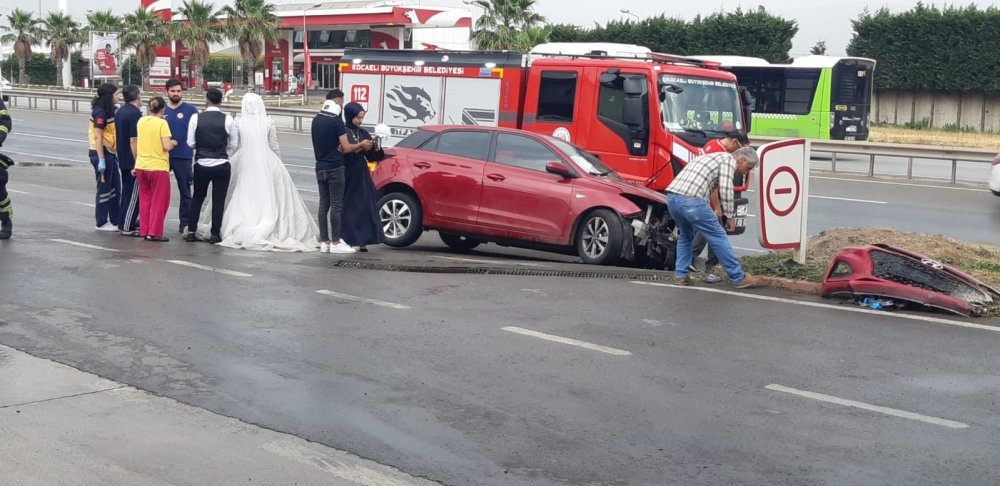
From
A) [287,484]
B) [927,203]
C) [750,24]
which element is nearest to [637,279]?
[287,484]

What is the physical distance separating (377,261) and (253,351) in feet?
14.3

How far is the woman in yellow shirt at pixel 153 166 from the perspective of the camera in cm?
1284

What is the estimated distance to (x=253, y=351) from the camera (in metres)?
7.84

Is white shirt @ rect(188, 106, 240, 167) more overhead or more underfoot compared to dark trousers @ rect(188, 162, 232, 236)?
more overhead

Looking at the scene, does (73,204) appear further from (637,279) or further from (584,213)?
(637,279)

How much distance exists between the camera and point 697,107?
16.6 metres

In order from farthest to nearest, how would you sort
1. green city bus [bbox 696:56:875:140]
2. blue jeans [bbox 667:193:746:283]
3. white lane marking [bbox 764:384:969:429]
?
1. green city bus [bbox 696:56:875:140]
2. blue jeans [bbox 667:193:746:283]
3. white lane marking [bbox 764:384:969:429]

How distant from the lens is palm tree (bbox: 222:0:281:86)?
72500 mm

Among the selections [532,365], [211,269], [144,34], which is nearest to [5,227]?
[211,269]

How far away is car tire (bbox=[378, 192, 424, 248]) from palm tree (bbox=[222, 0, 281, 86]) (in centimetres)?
6178

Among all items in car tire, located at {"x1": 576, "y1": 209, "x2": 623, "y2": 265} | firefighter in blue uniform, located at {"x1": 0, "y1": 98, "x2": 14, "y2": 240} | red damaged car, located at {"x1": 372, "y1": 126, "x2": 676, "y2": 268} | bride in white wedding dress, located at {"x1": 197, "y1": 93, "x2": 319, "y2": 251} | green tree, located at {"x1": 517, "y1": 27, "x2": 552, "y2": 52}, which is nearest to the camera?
car tire, located at {"x1": 576, "y1": 209, "x2": 623, "y2": 265}

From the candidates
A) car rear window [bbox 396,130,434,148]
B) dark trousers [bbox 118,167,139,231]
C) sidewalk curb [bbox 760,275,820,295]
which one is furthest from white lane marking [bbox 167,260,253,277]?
sidewalk curb [bbox 760,275,820,295]

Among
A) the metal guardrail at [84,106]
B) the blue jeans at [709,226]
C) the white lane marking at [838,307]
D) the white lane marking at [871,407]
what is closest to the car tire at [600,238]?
the white lane marking at [838,307]

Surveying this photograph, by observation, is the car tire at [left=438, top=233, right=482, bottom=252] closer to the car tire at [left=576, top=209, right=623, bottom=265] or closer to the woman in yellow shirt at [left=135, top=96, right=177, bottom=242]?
the car tire at [left=576, top=209, right=623, bottom=265]
